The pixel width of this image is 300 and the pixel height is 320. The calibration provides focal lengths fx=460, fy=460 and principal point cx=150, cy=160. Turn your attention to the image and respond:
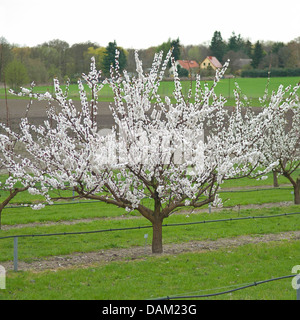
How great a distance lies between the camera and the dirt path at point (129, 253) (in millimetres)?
12445

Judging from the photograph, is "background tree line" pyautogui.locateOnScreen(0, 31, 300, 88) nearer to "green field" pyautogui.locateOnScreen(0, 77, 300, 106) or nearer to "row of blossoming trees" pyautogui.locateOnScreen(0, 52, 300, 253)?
"green field" pyautogui.locateOnScreen(0, 77, 300, 106)

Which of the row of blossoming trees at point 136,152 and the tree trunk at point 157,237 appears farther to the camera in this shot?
the tree trunk at point 157,237

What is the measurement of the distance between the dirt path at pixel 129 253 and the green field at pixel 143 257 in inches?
2.4

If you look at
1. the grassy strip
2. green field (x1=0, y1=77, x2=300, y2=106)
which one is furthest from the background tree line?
the grassy strip

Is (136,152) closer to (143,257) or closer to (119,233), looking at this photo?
(143,257)

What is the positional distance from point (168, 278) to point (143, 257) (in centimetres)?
211

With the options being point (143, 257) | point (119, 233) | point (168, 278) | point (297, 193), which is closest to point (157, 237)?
point (143, 257)

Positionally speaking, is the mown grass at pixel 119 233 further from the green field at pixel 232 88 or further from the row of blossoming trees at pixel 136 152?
the green field at pixel 232 88

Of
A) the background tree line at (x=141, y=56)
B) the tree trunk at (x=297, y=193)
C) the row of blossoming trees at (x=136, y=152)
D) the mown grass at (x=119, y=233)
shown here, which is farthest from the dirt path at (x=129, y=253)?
the background tree line at (x=141, y=56)

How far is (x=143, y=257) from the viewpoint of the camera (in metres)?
13.1

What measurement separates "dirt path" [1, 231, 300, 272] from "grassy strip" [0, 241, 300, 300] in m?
0.53

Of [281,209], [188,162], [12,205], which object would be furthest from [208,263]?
[12,205]

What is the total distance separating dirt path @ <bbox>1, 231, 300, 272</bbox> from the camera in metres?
12.4

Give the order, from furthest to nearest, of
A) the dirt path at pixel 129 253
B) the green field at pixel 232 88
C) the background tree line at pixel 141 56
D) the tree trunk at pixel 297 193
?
the green field at pixel 232 88, the background tree line at pixel 141 56, the tree trunk at pixel 297 193, the dirt path at pixel 129 253
